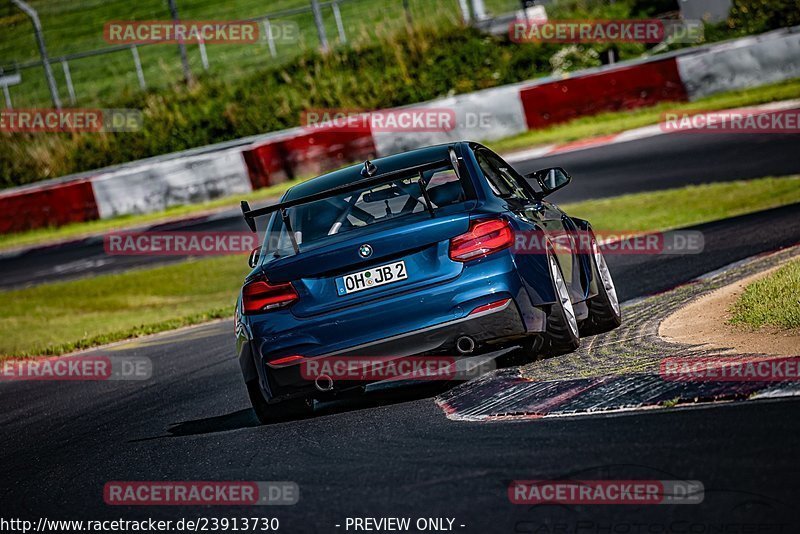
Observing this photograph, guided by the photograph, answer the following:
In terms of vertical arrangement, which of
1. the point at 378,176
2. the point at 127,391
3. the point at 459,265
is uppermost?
the point at 378,176

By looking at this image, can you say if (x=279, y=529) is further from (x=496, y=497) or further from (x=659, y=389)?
(x=659, y=389)

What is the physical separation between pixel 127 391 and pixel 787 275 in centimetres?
489

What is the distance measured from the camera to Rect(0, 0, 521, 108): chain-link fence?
30.3 m

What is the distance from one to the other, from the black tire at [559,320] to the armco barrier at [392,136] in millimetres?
14830

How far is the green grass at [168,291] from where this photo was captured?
13859 millimetres

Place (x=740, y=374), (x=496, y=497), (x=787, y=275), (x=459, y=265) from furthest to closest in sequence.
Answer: (x=787, y=275) → (x=459, y=265) → (x=740, y=374) → (x=496, y=497)

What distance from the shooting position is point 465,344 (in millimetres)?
6539

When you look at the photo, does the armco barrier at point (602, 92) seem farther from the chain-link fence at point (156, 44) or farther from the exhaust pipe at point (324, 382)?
the exhaust pipe at point (324, 382)

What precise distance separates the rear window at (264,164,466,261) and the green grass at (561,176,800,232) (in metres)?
7.04

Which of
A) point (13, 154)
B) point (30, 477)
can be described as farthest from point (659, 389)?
point (13, 154)

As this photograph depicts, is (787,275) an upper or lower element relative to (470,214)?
lower

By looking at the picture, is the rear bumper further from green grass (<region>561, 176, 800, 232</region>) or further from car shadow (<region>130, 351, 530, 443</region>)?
green grass (<region>561, 176, 800, 232</region>)

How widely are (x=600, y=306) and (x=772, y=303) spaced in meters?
1.12

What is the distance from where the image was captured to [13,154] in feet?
96.3
